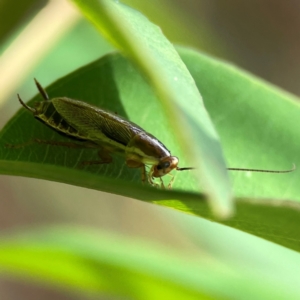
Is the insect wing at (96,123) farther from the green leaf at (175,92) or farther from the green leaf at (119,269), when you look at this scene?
the green leaf at (175,92)

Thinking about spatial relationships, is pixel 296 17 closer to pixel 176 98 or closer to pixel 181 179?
pixel 181 179

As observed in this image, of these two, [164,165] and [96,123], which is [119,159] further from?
[96,123]

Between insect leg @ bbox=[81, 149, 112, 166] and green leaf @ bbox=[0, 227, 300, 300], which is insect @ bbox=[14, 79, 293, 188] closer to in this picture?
insect leg @ bbox=[81, 149, 112, 166]

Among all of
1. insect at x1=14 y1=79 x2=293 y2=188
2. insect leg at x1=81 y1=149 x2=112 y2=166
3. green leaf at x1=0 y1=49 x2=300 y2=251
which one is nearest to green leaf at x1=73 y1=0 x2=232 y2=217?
green leaf at x1=0 y1=49 x2=300 y2=251

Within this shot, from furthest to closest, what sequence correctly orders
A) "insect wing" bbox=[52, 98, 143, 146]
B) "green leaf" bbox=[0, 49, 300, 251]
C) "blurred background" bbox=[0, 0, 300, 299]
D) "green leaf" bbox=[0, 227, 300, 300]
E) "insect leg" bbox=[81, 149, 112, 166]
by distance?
"blurred background" bbox=[0, 0, 300, 299]
"insect wing" bbox=[52, 98, 143, 146]
"green leaf" bbox=[0, 227, 300, 300]
"insect leg" bbox=[81, 149, 112, 166]
"green leaf" bbox=[0, 49, 300, 251]

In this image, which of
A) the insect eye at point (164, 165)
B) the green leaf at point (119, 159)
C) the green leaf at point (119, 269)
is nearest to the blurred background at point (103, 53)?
the green leaf at point (119, 159)

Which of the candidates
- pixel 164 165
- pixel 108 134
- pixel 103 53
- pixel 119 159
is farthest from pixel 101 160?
pixel 103 53

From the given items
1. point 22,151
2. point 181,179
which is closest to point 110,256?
point 181,179

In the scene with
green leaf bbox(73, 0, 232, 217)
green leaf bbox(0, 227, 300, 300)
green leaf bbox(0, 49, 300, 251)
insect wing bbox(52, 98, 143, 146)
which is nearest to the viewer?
green leaf bbox(73, 0, 232, 217)
